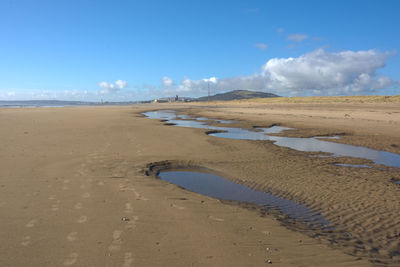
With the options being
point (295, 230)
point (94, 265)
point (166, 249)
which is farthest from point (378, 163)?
point (94, 265)

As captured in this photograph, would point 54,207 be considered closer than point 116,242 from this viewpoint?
No

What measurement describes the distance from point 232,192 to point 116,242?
4325mm

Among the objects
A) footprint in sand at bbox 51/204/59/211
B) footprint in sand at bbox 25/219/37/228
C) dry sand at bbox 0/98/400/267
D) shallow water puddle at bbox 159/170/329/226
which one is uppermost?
footprint in sand at bbox 51/204/59/211

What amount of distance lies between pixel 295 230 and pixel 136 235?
3.21 meters

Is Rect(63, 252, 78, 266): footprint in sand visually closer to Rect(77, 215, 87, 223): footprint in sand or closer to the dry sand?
the dry sand

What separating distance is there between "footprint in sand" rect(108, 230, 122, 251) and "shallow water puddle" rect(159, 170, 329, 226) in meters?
3.50

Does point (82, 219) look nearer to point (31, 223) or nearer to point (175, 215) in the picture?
point (31, 223)

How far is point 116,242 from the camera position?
15.3 ft

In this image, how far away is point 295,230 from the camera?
553 cm

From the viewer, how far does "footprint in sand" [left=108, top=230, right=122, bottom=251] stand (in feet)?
14.6

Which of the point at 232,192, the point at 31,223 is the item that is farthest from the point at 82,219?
the point at 232,192

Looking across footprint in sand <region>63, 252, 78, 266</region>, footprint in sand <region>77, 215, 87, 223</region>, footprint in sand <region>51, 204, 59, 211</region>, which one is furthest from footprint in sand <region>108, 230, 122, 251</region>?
footprint in sand <region>51, 204, 59, 211</region>

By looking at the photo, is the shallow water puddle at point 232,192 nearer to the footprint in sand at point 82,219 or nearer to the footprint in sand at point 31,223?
the footprint in sand at point 82,219

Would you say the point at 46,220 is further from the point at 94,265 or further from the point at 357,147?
the point at 357,147
